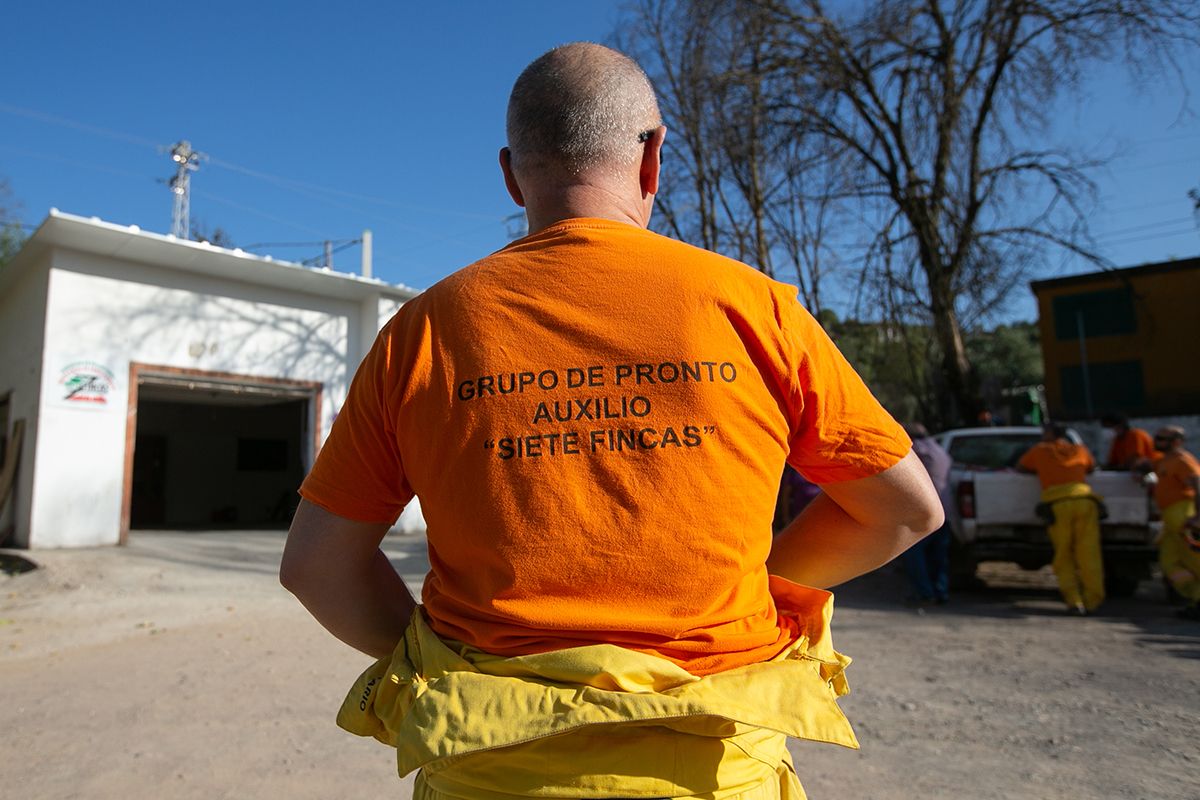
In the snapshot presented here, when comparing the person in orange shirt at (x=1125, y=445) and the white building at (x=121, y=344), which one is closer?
the person in orange shirt at (x=1125, y=445)

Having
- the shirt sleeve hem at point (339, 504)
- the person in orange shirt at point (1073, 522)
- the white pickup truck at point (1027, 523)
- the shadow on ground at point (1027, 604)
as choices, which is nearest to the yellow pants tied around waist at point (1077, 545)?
the person in orange shirt at point (1073, 522)

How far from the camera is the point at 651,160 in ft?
4.51

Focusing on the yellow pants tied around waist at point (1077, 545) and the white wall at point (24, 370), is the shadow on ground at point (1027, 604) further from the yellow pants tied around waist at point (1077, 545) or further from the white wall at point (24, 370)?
the white wall at point (24, 370)

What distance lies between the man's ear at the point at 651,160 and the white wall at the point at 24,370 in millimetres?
12519

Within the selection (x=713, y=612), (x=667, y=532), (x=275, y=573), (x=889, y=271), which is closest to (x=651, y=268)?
(x=667, y=532)

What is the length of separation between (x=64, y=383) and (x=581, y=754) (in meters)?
12.8

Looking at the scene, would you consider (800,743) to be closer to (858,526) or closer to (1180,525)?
(858,526)

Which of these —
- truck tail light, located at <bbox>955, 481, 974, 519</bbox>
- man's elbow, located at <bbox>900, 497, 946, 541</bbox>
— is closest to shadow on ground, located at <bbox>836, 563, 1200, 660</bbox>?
truck tail light, located at <bbox>955, 481, 974, 519</bbox>

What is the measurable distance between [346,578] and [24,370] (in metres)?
13.6

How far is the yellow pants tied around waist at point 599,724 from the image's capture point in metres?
0.98

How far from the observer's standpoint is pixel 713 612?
1085mm

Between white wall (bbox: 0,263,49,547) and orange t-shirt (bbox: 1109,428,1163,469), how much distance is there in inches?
547

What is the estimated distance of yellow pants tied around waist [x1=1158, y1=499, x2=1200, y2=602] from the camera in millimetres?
7000

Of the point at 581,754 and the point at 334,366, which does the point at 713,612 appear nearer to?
the point at 581,754
